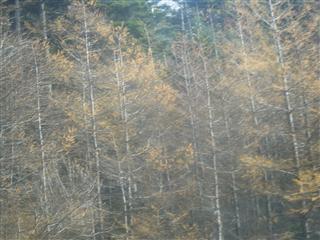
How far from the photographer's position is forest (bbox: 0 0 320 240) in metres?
12.4

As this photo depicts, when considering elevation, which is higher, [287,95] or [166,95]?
[166,95]

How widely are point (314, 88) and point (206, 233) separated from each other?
6456 mm

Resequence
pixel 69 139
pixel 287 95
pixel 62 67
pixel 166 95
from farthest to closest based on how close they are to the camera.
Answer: pixel 166 95, pixel 62 67, pixel 287 95, pixel 69 139

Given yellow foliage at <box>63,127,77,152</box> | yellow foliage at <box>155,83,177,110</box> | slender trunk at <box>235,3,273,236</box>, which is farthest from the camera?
yellow foliage at <box>155,83,177,110</box>

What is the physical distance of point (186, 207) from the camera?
17.3 metres

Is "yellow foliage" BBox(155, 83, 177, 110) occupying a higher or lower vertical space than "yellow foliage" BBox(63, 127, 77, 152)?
higher

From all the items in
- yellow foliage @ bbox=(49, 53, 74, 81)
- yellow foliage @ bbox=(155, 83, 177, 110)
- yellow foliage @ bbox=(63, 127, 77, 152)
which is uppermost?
yellow foliage @ bbox=(49, 53, 74, 81)

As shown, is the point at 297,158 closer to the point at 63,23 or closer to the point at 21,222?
the point at 21,222

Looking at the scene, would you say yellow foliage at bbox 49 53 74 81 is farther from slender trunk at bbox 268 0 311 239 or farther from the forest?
slender trunk at bbox 268 0 311 239

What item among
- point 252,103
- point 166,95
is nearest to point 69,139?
point 166,95

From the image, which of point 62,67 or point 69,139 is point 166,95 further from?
point 69,139

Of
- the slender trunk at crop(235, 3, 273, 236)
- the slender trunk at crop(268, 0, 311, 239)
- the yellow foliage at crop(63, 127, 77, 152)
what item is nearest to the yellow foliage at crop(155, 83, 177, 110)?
the slender trunk at crop(235, 3, 273, 236)

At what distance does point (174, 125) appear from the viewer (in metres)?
19.0

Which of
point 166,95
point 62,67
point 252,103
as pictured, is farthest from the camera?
point 166,95
